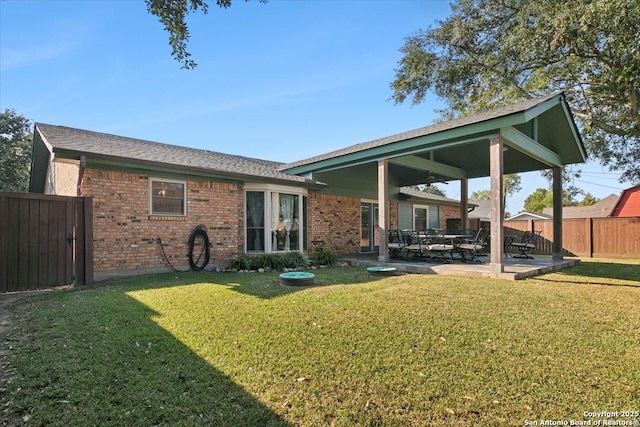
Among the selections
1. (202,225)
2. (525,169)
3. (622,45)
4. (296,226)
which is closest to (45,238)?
(202,225)

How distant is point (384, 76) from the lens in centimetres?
1667

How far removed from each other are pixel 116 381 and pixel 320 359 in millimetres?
1799

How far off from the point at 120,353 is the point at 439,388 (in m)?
3.10

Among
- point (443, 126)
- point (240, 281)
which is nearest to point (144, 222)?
point (240, 281)

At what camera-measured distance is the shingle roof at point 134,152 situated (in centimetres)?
737

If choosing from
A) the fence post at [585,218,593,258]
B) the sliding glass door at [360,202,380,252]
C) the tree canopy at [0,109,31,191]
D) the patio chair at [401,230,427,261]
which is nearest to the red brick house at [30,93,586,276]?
the sliding glass door at [360,202,380,252]

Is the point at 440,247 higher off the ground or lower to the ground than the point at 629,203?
lower

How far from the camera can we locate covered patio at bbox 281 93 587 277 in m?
7.41

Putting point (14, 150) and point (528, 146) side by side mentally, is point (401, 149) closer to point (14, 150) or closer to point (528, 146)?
point (528, 146)

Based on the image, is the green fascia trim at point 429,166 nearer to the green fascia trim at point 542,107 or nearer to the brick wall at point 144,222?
the green fascia trim at point 542,107

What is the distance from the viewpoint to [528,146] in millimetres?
8789

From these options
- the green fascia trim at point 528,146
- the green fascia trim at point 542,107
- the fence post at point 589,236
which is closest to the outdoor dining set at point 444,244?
the green fascia trim at point 528,146

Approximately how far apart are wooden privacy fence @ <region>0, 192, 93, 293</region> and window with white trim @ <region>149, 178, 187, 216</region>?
5.09ft

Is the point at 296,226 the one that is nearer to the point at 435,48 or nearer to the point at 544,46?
the point at 544,46
